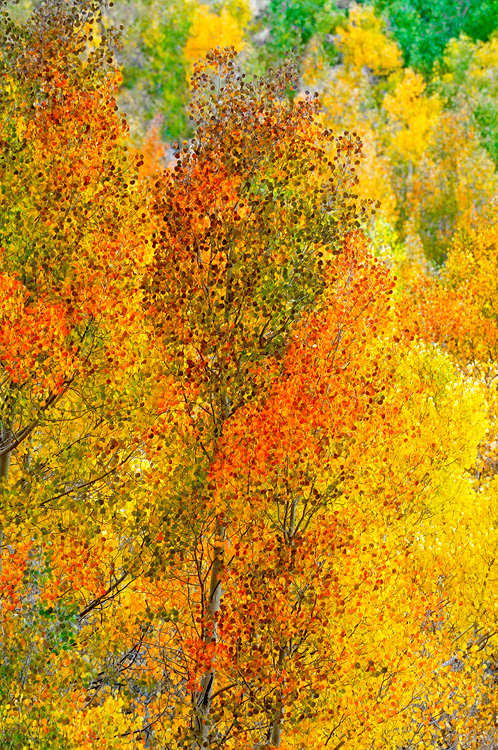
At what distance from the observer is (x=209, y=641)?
18.2 metres

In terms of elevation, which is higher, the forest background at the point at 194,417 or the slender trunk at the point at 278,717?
the forest background at the point at 194,417

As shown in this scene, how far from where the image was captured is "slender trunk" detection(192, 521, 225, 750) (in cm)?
1792

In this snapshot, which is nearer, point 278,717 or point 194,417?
point 278,717

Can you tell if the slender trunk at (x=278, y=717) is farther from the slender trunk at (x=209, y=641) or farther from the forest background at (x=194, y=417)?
the slender trunk at (x=209, y=641)

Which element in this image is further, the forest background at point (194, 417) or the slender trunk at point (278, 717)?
the slender trunk at point (278, 717)

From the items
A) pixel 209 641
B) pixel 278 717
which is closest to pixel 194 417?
pixel 209 641

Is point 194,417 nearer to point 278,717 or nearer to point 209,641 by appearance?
point 209,641

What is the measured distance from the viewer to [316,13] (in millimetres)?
109188

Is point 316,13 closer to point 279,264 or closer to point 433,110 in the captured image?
point 433,110

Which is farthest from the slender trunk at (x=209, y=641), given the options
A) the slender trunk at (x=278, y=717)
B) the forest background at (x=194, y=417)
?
the slender trunk at (x=278, y=717)

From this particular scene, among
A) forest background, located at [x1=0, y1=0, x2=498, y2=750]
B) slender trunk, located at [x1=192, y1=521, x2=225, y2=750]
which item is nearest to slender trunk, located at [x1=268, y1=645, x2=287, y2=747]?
forest background, located at [x1=0, y1=0, x2=498, y2=750]

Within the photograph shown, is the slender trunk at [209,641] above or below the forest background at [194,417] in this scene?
below

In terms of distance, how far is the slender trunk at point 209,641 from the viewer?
17922 mm

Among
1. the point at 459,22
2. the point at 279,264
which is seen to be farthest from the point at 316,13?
the point at 279,264
